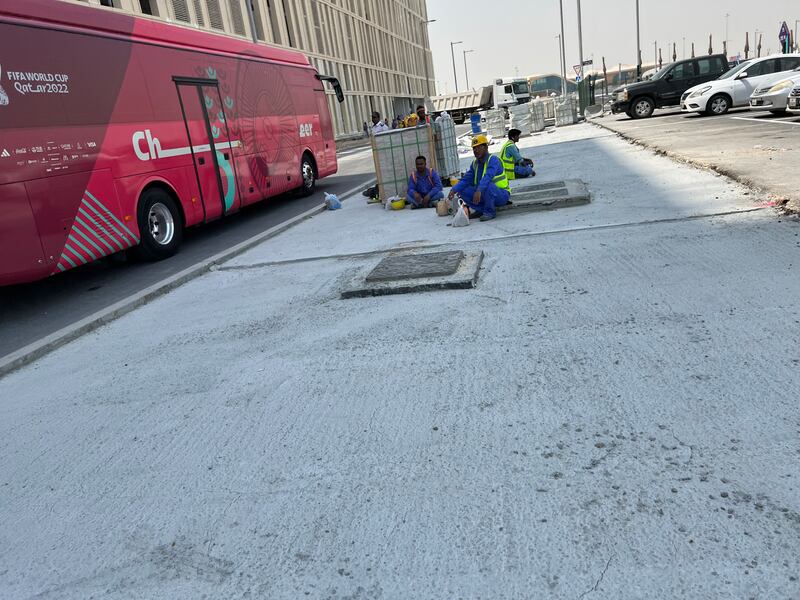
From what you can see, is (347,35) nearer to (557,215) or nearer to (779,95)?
(779,95)

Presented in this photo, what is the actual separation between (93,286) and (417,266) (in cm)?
481

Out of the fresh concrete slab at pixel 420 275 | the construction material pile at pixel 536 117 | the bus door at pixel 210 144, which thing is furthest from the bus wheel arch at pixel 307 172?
the construction material pile at pixel 536 117

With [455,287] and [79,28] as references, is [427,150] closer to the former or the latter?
[79,28]

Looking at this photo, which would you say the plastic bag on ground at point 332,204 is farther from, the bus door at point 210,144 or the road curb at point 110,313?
the road curb at point 110,313

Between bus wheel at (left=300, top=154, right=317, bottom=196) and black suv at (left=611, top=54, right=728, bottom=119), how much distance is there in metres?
15.4

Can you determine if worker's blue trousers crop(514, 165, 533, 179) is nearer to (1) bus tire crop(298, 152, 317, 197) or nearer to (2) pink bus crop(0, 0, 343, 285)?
(2) pink bus crop(0, 0, 343, 285)

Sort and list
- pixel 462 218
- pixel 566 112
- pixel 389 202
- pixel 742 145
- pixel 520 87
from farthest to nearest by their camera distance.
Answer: pixel 520 87
pixel 566 112
pixel 742 145
pixel 389 202
pixel 462 218

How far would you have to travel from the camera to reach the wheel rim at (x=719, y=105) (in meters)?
21.6

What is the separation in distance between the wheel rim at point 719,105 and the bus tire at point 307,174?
14489 millimetres

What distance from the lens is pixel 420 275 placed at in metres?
6.14

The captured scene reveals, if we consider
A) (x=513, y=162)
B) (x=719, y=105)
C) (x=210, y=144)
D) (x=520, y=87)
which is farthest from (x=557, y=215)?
(x=520, y=87)

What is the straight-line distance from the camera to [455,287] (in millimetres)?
5762

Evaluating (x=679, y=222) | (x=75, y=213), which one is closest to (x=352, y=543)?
(x=679, y=222)

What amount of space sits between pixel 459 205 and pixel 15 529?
24.3 feet
